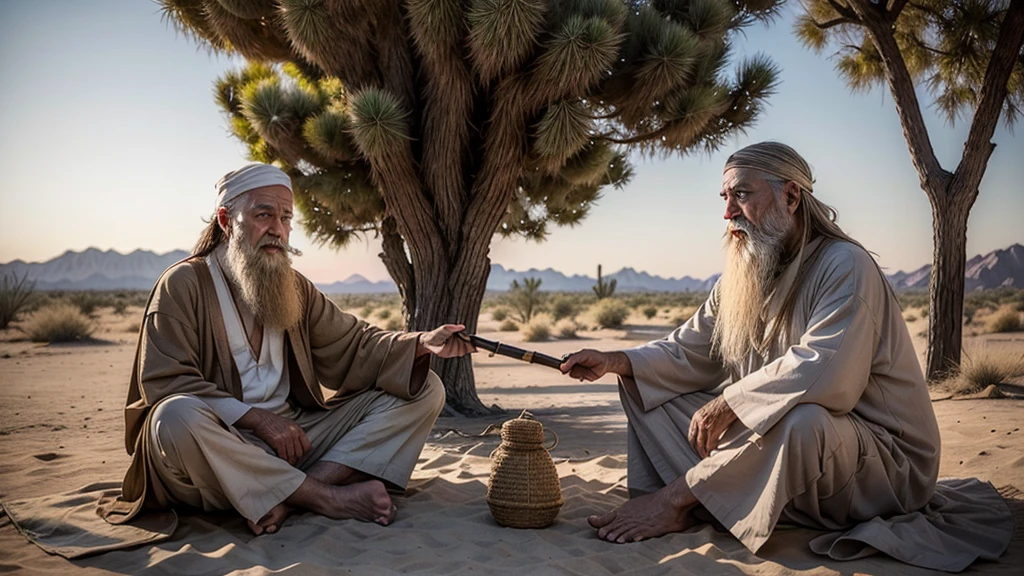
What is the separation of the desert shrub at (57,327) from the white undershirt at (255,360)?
13.3 meters

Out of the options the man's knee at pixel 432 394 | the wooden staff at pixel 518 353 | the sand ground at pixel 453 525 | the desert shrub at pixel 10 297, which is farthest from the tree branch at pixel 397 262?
the desert shrub at pixel 10 297

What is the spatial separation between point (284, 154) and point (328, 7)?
1.86 meters

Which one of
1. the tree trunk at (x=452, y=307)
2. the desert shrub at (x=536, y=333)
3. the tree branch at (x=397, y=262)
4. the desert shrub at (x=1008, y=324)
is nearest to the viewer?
the tree trunk at (x=452, y=307)

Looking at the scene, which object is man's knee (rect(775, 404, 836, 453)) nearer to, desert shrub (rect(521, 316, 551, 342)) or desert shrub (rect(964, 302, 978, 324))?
desert shrub (rect(521, 316, 551, 342))

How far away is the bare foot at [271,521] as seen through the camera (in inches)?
123

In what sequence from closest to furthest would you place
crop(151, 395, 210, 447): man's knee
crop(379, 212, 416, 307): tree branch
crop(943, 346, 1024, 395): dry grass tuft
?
crop(151, 395, 210, 447): man's knee
crop(943, 346, 1024, 395): dry grass tuft
crop(379, 212, 416, 307): tree branch

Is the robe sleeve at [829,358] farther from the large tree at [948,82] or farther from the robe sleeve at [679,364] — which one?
the large tree at [948,82]

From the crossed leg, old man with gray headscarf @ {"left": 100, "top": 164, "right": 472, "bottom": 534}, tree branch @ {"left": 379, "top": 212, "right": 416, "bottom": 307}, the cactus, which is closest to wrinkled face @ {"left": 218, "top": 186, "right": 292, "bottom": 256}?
old man with gray headscarf @ {"left": 100, "top": 164, "right": 472, "bottom": 534}

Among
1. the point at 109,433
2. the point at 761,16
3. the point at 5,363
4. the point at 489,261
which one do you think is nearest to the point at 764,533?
the point at 489,261

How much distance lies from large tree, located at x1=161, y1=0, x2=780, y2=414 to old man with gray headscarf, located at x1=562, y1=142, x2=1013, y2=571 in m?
3.04

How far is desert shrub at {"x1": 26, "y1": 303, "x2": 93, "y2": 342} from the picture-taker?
14688mm

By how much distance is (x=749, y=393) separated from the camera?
9.78 ft

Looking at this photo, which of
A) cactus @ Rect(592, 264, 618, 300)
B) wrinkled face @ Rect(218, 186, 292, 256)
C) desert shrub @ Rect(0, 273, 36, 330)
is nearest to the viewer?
wrinkled face @ Rect(218, 186, 292, 256)

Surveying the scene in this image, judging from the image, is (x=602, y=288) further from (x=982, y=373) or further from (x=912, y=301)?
(x=982, y=373)
